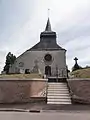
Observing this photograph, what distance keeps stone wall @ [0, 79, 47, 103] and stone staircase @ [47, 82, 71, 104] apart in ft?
3.45

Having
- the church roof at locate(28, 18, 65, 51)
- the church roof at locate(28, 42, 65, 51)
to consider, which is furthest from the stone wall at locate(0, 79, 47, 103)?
the church roof at locate(28, 42, 65, 51)

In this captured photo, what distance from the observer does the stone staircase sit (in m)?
11.0

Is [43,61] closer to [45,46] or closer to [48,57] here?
[48,57]

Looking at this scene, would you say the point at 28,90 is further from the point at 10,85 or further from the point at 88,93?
the point at 88,93

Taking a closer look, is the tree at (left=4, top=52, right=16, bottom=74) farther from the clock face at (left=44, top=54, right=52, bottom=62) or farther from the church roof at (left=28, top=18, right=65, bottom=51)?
the clock face at (left=44, top=54, right=52, bottom=62)

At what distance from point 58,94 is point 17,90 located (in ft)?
9.01

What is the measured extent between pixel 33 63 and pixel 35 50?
108 inches

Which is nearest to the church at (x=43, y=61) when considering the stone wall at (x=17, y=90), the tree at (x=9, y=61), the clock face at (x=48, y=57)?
the clock face at (x=48, y=57)

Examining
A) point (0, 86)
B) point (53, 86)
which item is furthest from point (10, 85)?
point (53, 86)

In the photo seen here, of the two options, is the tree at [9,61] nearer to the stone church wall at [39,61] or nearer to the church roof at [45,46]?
the stone church wall at [39,61]

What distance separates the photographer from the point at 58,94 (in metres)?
12.1

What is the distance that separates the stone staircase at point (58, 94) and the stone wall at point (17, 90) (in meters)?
1.05

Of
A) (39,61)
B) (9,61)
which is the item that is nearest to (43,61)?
(39,61)

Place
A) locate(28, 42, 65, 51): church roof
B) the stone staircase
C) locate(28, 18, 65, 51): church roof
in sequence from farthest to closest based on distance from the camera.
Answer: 1. locate(28, 18, 65, 51): church roof
2. locate(28, 42, 65, 51): church roof
3. the stone staircase
